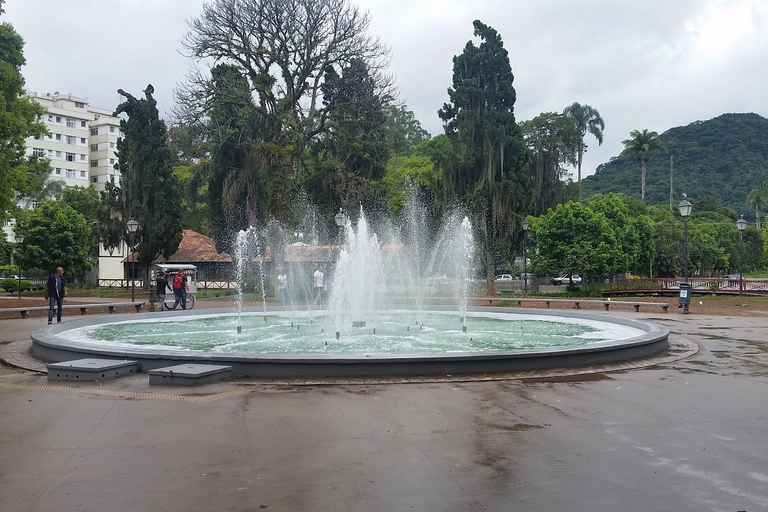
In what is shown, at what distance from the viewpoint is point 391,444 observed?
5.85 meters

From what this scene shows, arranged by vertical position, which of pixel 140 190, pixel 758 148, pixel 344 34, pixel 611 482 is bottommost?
pixel 611 482

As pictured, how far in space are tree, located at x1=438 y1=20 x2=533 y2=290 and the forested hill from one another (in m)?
49.9

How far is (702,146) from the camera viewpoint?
107 meters

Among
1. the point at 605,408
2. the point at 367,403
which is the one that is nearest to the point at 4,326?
the point at 367,403

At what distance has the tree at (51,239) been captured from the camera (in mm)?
38344

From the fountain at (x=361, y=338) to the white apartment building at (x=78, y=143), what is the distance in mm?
73484

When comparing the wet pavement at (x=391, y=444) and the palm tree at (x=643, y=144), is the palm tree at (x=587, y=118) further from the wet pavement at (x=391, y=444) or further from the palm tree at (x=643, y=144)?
the wet pavement at (x=391, y=444)

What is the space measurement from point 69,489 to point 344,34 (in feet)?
107

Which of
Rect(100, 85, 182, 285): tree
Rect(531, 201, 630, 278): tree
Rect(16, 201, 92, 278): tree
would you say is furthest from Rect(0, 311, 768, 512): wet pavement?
Rect(16, 201, 92, 278): tree

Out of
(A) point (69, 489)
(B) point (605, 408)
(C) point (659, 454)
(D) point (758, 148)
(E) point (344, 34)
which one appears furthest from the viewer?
(D) point (758, 148)

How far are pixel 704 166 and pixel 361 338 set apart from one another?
339 feet

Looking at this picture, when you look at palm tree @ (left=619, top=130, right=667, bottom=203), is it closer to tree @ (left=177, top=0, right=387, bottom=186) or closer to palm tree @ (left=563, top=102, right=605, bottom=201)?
palm tree @ (left=563, top=102, right=605, bottom=201)

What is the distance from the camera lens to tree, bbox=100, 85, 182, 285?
3706 cm

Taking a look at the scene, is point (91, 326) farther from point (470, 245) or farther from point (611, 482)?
point (470, 245)
